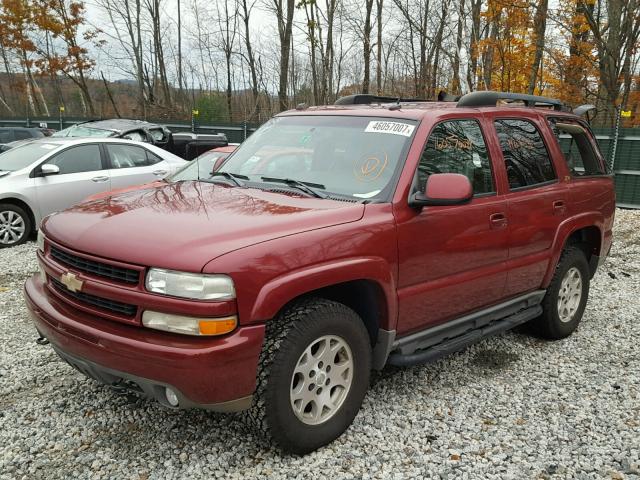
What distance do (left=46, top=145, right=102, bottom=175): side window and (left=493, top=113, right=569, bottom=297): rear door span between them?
6.76 meters

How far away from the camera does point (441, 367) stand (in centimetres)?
423

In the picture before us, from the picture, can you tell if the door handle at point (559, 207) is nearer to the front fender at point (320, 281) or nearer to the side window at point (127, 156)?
the front fender at point (320, 281)

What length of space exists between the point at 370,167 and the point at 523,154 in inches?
59.5

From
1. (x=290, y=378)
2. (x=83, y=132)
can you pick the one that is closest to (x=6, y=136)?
(x=83, y=132)

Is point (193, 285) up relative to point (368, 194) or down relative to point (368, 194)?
down

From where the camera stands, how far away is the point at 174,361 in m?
2.46

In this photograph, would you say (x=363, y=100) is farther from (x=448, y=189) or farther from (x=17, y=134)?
(x=17, y=134)

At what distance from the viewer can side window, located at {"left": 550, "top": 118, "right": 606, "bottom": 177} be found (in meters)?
4.79

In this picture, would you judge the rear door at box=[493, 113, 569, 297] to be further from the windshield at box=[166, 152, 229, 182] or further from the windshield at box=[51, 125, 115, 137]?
the windshield at box=[51, 125, 115, 137]

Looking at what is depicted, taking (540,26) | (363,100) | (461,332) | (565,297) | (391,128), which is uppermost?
(540,26)

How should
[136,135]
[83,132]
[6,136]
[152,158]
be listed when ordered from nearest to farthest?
[152,158], [136,135], [83,132], [6,136]

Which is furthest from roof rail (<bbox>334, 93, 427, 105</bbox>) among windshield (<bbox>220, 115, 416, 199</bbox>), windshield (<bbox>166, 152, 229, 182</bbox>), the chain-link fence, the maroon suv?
the chain-link fence

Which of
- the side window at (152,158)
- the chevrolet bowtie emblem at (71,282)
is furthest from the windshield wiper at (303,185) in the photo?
the side window at (152,158)

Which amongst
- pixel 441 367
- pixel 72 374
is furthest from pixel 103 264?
pixel 441 367
